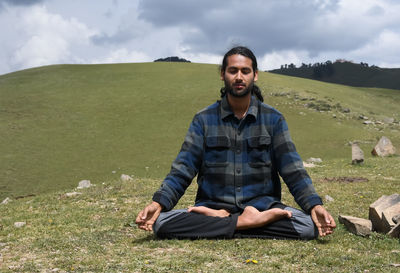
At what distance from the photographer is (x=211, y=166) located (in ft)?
23.3

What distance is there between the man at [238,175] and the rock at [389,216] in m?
1.49

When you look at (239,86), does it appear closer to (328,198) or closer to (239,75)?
(239,75)

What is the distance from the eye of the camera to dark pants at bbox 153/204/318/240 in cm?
682

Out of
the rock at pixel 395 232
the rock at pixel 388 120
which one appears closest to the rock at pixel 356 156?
the rock at pixel 395 232

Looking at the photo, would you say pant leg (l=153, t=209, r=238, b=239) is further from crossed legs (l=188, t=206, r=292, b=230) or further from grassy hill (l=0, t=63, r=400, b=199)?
grassy hill (l=0, t=63, r=400, b=199)

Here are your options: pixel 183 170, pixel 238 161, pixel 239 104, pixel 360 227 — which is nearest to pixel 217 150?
pixel 238 161

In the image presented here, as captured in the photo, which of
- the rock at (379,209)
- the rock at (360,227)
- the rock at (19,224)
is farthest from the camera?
the rock at (19,224)

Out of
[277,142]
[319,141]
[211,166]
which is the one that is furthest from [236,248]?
[319,141]

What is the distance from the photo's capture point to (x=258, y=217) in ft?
22.0

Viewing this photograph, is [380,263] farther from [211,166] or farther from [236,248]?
[211,166]

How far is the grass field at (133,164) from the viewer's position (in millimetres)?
6027

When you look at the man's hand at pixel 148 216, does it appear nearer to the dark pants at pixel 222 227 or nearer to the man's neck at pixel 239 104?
the dark pants at pixel 222 227

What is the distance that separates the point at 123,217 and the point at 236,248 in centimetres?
406

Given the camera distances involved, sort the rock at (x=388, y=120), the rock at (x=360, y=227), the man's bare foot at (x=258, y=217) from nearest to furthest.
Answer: the man's bare foot at (x=258, y=217) < the rock at (x=360, y=227) < the rock at (x=388, y=120)
